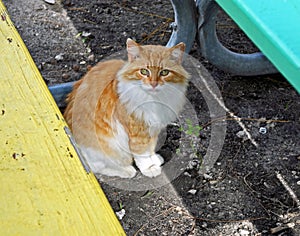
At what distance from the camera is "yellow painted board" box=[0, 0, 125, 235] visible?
99 centimetres

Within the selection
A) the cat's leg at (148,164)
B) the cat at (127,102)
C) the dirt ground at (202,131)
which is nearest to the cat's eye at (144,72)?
the cat at (127,102)

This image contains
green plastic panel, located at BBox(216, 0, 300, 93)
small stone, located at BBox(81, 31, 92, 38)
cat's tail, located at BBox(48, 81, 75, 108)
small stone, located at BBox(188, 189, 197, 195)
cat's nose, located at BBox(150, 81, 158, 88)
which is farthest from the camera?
small stone, located at BBox(81, 31, 92, 38)

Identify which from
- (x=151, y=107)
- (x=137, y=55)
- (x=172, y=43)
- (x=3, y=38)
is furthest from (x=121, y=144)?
(x=3, y=38)

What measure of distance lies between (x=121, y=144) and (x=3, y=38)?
0.87 metres

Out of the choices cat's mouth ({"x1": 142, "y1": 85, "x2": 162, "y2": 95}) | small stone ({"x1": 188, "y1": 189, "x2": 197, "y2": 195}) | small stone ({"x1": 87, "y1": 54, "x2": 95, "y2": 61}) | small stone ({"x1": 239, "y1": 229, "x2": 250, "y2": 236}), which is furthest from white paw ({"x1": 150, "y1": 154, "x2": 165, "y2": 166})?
small stone ({"x1": 87, "y1": 54, "x2": 95, "y2": 61})

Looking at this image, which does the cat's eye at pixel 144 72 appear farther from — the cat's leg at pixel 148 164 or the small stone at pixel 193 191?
the small stone at pixel 193 191

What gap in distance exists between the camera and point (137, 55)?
2070 millimetres

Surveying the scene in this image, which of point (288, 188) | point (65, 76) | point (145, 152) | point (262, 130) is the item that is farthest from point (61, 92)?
point (288, 188)

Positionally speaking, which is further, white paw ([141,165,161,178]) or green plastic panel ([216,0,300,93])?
white paw ([141,165,161,178])

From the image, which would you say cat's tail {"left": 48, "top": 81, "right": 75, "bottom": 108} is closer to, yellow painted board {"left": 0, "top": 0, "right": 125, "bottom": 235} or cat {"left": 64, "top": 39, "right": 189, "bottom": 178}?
cat {"left": 64, "top": 39, "right": 189, "bottom": 178}

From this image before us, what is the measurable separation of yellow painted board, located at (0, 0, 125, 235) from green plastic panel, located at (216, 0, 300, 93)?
46 cm

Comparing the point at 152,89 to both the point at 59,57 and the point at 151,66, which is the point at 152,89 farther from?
the point at 59,57

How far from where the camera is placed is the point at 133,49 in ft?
6.75

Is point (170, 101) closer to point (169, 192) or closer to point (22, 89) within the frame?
point (169, 192)
